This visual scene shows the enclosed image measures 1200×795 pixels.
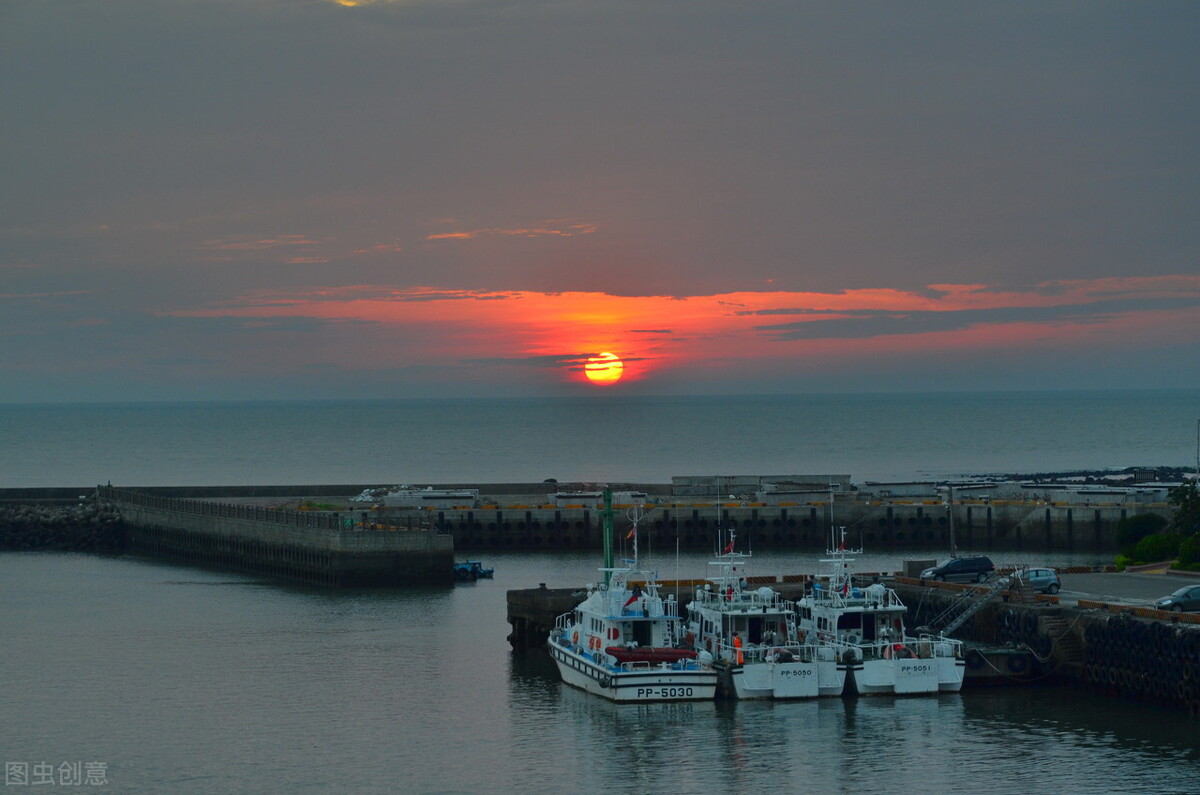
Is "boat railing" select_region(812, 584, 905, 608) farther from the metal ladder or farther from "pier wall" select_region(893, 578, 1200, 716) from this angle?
the metal ladder

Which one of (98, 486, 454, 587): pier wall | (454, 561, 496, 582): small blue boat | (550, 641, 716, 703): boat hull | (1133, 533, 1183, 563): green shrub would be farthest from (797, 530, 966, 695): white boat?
(454, 561, 496, 582): small blue boat

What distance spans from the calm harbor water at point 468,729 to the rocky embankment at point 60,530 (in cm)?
4451

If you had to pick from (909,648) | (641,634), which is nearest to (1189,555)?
(909,648)

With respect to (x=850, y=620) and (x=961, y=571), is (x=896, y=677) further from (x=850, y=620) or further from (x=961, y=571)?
(x=961, y=571)

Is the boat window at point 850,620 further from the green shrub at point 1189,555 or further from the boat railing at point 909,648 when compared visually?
the green shrub at point 1189,555

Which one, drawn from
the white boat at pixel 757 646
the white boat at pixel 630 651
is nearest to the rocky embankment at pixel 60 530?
the white boat at pixel 630 651

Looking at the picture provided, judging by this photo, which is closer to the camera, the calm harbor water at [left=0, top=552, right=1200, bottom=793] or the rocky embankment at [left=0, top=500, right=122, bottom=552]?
the calm harbor water at [left=0, top=552, right=1200, bottom=793]

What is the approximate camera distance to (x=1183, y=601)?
55.0 meters

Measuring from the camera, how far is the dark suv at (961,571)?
2682 inches

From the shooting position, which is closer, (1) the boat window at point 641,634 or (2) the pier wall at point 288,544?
(1) the boat window at point 641,634

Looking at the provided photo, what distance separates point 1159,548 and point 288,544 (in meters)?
48.5

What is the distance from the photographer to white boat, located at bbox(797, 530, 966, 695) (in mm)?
52906

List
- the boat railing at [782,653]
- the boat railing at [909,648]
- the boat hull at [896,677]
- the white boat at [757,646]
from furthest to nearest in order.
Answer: the boat railing at [909,648] < the boat railing at [782,653] < the boat hull at [896,677] < the white boat at [757,646]

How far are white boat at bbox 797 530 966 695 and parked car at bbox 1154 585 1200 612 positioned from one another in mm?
7611
